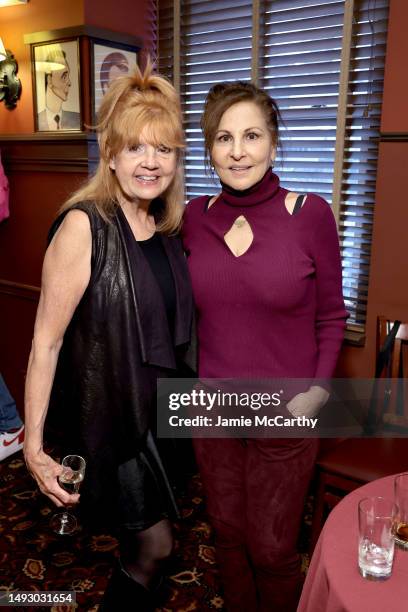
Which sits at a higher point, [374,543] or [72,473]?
[374,543]

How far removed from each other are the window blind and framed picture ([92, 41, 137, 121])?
0.41 m

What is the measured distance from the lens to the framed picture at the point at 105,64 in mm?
2943

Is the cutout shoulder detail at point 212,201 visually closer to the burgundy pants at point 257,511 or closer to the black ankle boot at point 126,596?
the burgundy pants at point 257,511

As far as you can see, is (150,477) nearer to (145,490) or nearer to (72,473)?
(145,490)

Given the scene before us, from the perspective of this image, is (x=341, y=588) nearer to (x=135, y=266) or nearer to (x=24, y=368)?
(x=135, y=266)

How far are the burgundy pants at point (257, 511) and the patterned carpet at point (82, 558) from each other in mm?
441

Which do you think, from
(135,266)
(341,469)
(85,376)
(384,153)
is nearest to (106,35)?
(384,153)

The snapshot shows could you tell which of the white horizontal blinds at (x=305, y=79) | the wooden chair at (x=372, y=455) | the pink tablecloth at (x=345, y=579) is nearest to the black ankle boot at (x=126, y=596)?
the pink tablecloth at (x=345, y=579)

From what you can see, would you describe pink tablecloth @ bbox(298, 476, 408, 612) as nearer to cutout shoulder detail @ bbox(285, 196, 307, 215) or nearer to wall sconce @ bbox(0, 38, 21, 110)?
cutout shoulder detail @ bbox(285, 196, 307, 215)

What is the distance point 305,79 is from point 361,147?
434mm

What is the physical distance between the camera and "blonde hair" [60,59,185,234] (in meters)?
1.56

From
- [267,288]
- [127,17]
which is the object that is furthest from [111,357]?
[127,17]

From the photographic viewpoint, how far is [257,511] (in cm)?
171

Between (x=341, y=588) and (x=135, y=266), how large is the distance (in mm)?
899
